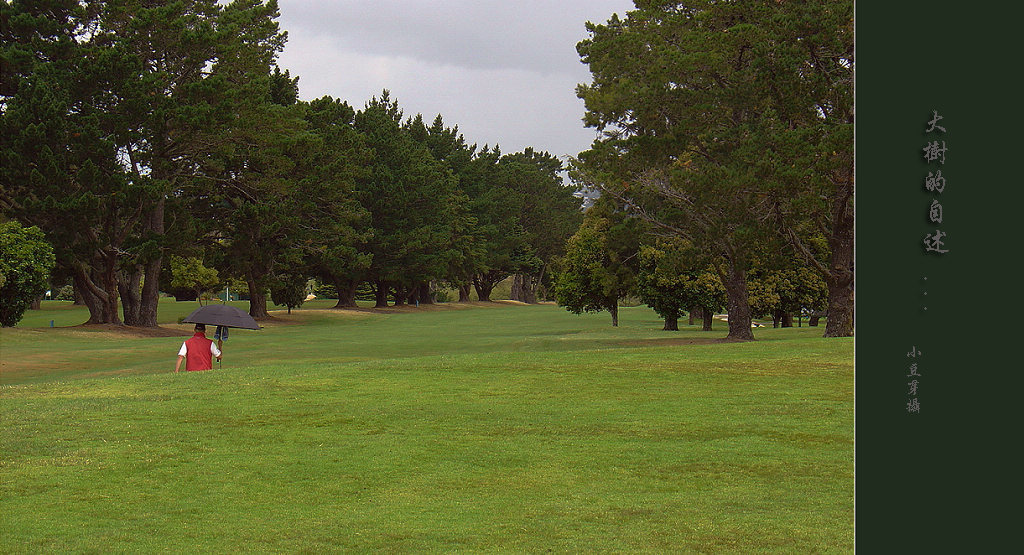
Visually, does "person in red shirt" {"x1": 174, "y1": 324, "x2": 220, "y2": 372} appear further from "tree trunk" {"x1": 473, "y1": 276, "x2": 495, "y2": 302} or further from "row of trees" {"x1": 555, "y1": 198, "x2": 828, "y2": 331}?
"tree trunk" {"x1": 473, "y1": 276, "x2": 495, "y2": 302}

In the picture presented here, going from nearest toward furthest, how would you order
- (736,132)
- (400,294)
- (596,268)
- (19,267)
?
(736,132), (19,267), (596,268), (400,294)

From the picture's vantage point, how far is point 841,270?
3344 centimetres

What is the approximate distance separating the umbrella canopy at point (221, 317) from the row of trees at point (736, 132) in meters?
16.7

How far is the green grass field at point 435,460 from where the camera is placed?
7.93 metres

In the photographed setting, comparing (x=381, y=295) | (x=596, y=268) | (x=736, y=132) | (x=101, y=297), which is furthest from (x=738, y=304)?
(x=381, y=295)

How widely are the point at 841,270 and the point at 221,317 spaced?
22442mm

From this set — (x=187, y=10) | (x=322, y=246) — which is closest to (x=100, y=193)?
(x=187, y=10)

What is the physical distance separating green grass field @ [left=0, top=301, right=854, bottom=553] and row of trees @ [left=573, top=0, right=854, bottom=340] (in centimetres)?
1066

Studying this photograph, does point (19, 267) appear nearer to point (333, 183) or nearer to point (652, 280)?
point (333, 183)

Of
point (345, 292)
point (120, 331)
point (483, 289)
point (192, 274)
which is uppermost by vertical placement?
point (483, 289)

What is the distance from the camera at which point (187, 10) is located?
183 ft
